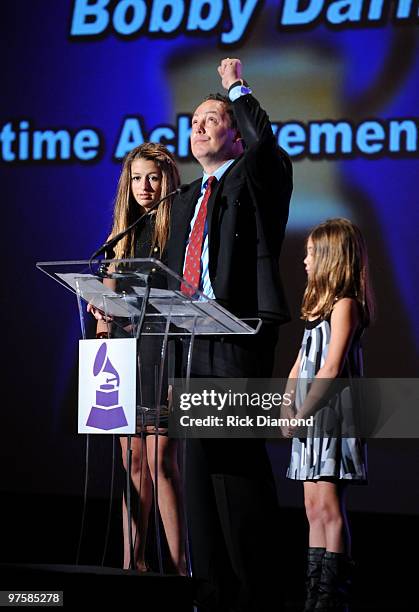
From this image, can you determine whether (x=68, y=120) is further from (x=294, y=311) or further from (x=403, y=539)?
(x=403, y=539)

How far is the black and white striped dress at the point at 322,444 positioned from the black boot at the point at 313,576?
0.25m

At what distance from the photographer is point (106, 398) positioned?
252cm

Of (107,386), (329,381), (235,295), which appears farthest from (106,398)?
(329,381)

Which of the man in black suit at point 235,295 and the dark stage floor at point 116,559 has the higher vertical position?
the man in black suit at point 235,295

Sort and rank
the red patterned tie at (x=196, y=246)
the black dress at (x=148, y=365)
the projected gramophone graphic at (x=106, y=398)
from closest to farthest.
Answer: the projected gramophone graphic at (x=106, y=398), the black dress at (x=148, y=365), the red patterned tie at (x=196, y=246)

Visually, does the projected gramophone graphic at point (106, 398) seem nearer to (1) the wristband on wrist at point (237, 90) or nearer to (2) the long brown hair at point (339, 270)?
(1) the wristband on wrist at point (237, 90)

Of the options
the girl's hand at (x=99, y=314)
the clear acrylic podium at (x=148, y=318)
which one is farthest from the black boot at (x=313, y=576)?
the girl's hand at (x=99, y=314)

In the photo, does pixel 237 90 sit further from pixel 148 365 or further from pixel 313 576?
pixel 313 576

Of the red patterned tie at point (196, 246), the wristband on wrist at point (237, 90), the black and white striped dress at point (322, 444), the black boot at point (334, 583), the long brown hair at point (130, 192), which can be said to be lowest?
the black boot at point (334, 583)

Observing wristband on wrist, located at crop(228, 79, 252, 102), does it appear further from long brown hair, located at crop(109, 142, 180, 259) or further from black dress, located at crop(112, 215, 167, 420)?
black dress, located at crop(112, 215, 167, 420)

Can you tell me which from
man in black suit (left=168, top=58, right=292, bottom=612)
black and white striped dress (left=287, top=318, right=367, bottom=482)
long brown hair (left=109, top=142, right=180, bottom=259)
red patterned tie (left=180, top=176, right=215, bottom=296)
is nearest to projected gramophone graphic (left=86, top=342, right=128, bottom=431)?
man in black suit (left=168, top=58, right=292, bottom=612)

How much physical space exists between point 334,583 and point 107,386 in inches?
45.8

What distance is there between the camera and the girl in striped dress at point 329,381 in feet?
10.8

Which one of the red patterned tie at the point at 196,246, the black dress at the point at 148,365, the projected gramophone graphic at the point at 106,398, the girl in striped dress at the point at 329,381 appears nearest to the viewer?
the projected gramophone graphic at the point at 106,398
